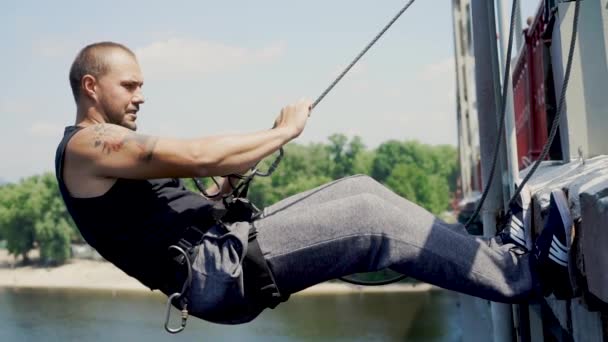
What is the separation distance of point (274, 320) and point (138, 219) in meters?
37.8

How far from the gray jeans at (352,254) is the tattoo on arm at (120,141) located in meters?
0.39

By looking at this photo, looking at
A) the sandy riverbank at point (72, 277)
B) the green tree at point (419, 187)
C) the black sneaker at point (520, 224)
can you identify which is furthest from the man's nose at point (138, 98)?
the sandy riverbank at point (72, 277)

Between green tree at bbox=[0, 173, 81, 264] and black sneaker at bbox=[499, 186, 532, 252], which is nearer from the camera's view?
black sneaker at bbox=[499, 186, 532, 252]

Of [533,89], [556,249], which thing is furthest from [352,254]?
[533,89]

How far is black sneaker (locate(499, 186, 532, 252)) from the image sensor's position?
10.6 ft

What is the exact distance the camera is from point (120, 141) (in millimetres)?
2908

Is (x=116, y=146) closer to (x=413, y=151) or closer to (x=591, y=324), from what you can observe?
(x=591, y=324)

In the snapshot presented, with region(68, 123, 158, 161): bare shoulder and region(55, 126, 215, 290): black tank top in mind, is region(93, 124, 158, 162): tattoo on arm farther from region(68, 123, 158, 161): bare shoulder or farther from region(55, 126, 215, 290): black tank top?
region(55, 126, 215, 290): black tank top

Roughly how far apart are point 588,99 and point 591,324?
190 centimetres

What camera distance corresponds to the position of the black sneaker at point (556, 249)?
111 inches

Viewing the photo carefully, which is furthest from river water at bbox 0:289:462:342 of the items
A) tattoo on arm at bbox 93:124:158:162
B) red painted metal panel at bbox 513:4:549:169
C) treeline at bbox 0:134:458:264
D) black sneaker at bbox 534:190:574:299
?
tattoo on arm at bbox 93:124:158:162

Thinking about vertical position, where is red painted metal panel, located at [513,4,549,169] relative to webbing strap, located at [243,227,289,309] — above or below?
above

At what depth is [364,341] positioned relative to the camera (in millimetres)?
32219

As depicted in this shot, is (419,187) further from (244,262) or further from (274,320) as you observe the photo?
(244,262)
